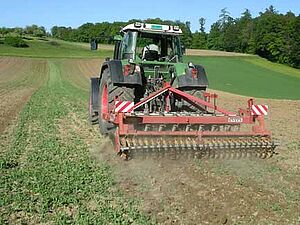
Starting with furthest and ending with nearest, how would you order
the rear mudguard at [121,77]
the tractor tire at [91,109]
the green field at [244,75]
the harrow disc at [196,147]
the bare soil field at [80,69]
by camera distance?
1. the bare soil field at [80,69]
2. the green field at [244,75]
3. the tractor tire at [91,109]
4. the rear mudguard at [121,77]
5. the harrow disc at [196,147]

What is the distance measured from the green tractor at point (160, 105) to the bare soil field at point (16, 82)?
3.67 m

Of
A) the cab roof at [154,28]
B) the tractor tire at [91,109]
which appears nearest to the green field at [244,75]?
the tractor tire at [91,109]

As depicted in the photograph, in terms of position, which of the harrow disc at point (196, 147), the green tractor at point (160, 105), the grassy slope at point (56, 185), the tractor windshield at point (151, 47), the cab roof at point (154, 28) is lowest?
the grassy slope at point (56, 185)

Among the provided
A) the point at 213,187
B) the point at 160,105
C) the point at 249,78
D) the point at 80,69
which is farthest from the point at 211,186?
the point at 80,69

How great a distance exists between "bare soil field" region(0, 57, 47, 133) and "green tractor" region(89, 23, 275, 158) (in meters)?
3.67

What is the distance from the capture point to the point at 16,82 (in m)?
26.8

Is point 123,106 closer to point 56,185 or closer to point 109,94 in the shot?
point 109,94

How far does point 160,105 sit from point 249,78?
31.2m

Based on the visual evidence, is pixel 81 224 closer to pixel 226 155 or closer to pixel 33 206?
pixel 33 206

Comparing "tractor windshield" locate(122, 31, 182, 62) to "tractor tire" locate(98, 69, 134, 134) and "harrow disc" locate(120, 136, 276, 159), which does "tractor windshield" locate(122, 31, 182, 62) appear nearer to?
"tractor tire" locate(98, 69, 134, 134)

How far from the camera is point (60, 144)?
7836mm

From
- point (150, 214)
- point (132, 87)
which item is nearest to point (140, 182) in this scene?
point (150, 214)

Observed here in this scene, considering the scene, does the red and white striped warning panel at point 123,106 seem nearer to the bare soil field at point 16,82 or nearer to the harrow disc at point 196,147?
the harrow disc at point 196,147

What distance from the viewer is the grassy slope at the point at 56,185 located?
14.4 feet
